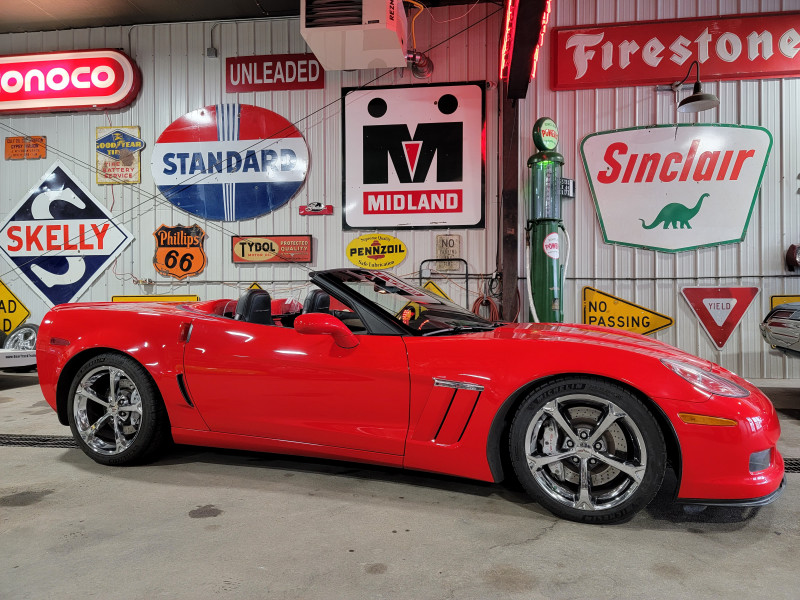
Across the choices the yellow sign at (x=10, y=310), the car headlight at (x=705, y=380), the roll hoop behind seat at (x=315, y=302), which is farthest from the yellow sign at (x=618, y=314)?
the yellow sign at (x=10, y=310)

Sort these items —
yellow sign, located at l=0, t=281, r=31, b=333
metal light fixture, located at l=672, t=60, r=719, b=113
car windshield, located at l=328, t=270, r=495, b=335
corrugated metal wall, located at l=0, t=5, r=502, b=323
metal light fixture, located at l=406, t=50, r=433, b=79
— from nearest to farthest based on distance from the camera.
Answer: car windshield, located at l=328, t=270, r=495, b=335, metal light fixture, located at l=672, t=60, r=719, b=113, metal light fixture, located at l=406, t=50, r=433, b=79, corrugated metal wall, located at l=0, t=5, r=502, b=323, yellow sign, located at l=0, t=281, r=31, b=333

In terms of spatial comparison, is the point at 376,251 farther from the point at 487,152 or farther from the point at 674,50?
the point at 674,50

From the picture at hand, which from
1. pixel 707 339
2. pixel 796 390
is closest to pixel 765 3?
pixel 707 339

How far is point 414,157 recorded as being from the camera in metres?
6.71

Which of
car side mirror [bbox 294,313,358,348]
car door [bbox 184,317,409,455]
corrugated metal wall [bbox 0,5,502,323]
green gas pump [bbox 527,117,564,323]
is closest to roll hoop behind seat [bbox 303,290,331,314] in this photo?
car door [bbox 184,317,409,455]

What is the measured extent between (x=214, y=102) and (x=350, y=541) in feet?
21.5

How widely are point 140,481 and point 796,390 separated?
597 centimetres

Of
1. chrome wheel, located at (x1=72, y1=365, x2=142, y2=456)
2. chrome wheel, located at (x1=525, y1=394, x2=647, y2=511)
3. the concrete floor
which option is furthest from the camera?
chrome wheel, located at (x1=72, y1=365, x2=142, y2=456)

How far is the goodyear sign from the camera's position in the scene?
23.8 ft

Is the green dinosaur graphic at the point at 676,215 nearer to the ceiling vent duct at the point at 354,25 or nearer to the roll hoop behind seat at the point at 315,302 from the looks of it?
the ceiling vent duct at the point at 354,25

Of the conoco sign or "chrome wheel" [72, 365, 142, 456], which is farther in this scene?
the conoco sign

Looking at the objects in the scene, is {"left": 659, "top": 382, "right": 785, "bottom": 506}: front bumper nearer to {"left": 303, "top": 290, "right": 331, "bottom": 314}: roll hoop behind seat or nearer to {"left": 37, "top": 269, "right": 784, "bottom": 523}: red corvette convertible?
{"left": 37, "top": 269, "right": 784, "bottom": 523}: red corvette convertible

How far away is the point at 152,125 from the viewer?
7.25 meters

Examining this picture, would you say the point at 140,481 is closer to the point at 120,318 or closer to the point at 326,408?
the point at 120,318
